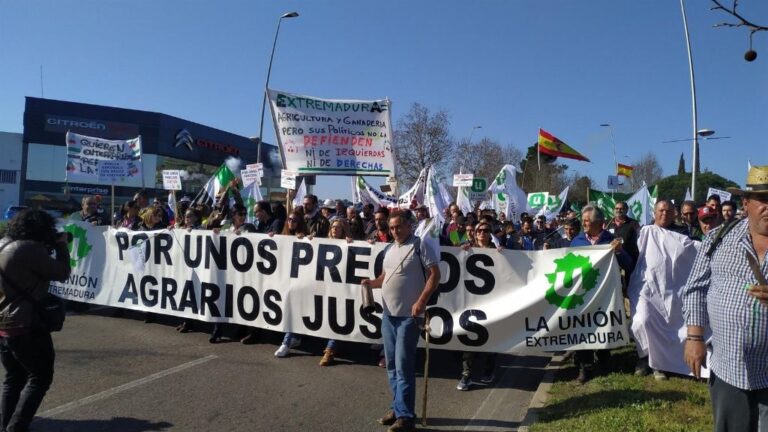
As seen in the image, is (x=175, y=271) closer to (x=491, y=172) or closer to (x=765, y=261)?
(x=765, y=261)

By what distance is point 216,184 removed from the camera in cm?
1280

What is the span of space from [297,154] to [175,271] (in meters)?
2.43

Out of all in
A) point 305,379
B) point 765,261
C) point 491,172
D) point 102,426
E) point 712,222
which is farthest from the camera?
point 491,172

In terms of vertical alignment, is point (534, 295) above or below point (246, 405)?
above

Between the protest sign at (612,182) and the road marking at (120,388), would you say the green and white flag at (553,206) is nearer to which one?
the protest sign at (612,182)

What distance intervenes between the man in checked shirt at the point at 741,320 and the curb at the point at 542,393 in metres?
1.96

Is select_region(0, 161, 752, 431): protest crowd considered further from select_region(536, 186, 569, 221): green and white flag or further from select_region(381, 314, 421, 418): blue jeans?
select_region(536, 186, 569, 221): green and white flag

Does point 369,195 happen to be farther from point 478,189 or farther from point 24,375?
point 24,375

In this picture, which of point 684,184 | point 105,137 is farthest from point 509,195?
point 684,184

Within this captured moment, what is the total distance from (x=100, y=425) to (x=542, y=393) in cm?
388

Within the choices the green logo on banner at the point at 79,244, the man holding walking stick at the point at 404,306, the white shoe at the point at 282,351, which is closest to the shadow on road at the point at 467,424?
the man holding walking stick at the point at 404,306

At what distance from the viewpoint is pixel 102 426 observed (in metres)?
4.39

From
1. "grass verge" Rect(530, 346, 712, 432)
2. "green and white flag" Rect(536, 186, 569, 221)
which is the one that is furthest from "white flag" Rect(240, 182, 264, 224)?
"green and white flag" Rect(536, 186, 569, 221)

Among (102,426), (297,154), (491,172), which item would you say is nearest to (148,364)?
(102,426)
